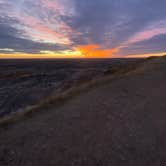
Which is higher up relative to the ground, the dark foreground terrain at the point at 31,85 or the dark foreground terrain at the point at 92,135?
the dark foreground terrain at the point at 92,135

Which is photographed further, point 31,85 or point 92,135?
point 31,85

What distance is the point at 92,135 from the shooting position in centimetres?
421

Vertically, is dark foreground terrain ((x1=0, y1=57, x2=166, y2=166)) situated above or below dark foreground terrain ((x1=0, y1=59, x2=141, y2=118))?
above

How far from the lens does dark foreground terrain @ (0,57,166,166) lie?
11.0 feet

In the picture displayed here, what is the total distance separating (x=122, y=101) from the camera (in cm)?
660

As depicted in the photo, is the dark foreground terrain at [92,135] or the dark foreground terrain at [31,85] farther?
the dark foreground terrain at [31,85]

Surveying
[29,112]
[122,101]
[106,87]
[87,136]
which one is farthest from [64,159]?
[106,87]

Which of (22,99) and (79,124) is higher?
(79,124)

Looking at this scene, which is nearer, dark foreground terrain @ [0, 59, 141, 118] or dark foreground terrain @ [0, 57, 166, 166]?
dark foreground terrain @ [0, 57, 166, 166]

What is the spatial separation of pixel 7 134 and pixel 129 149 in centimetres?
367

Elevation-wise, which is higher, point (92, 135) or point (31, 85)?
point (92, 135)

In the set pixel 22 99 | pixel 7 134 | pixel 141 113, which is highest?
pixel 141 113

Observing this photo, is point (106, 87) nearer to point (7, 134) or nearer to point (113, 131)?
point (113, 131)

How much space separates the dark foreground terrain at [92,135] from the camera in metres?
3.36
